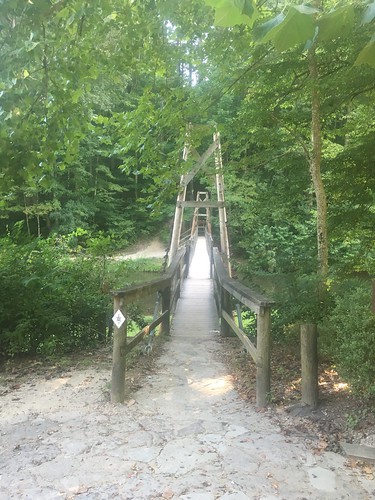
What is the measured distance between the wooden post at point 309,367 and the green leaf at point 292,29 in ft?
8.43

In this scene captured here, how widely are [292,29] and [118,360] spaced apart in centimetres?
309

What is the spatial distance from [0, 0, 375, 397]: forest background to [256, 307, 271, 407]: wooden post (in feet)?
1.72

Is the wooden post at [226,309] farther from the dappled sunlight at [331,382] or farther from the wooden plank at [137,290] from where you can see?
→ the dappled sunlight at [331,382]

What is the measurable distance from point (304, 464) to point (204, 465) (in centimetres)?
58

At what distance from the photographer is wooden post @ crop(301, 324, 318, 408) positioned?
10.7ft

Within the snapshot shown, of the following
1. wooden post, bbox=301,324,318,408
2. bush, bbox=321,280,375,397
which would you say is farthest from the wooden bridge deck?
bush, bbox=321,280,375,397

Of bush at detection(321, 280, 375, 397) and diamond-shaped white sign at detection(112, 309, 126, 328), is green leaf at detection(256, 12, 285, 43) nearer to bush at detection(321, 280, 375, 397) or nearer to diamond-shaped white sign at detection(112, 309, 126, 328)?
bush at detection(321, 280, 375, 397)

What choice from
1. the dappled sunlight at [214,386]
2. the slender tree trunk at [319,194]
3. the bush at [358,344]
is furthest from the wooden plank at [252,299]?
the slender tree trunk at [319,194]

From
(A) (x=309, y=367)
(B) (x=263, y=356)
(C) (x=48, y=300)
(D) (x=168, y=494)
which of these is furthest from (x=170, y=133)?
(D) (x=168, y=494)

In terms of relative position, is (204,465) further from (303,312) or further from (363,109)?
(363,109)

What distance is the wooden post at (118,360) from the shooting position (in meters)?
3.63

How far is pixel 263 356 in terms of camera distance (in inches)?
138

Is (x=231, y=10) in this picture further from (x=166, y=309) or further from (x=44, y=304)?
(x=166, y=309)

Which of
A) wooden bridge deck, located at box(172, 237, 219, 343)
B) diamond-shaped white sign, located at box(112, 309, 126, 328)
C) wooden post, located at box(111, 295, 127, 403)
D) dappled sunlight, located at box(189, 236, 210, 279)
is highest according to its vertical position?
diamond-shaped white sign, located at box(112, 309, 126, 328)
